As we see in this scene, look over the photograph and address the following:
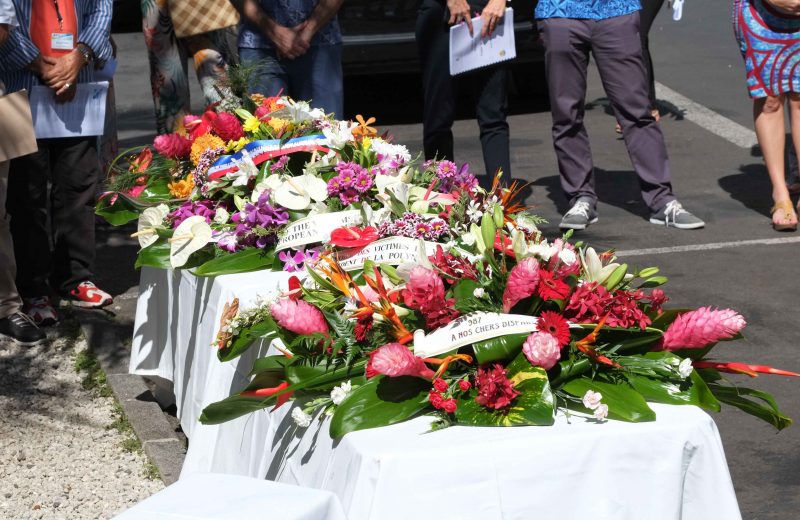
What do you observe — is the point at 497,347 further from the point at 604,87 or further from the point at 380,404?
the point at 604,87

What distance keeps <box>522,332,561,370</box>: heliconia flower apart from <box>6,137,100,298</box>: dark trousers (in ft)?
12.7

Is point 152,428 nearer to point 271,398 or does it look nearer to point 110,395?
point 110,395

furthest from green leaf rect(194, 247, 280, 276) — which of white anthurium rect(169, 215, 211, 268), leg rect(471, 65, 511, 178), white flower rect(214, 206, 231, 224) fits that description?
leg rect(471, 65, 511, 178)

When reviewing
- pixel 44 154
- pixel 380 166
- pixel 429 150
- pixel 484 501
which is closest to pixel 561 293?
pixel 484 501

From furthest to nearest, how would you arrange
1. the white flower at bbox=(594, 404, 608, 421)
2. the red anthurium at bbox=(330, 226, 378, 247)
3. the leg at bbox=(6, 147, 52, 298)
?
1. the leg at bbox=(6, 147, 52, 298)
2. the red anthurium at bbox=(330, 226, 378, 247)
3. the white flower at bbox=(594, 404, 608, 421)

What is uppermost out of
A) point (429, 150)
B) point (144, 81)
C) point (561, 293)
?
point (561, 293)

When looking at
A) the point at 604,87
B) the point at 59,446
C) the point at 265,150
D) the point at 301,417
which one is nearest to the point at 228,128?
the point at 265,150

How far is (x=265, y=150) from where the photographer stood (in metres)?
4.62

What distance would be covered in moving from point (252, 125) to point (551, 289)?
85.1 inches

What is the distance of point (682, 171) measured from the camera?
28.5 feet

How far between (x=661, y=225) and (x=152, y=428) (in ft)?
11.9

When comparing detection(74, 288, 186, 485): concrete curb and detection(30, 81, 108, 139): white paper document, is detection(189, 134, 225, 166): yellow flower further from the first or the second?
detection(30, 81, 108, 139): white paper document

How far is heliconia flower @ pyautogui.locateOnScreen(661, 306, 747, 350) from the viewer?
298 cm

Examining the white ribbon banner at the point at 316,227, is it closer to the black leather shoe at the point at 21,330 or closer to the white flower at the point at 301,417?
the white flower at the point at 301,417
